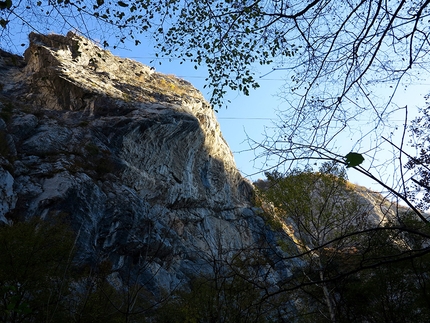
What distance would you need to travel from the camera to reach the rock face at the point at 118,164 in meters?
15.6

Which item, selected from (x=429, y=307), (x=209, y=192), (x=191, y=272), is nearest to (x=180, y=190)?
(x=209, y=192)

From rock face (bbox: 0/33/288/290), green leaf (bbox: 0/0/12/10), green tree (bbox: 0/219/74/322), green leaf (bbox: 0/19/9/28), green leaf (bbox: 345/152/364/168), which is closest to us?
green leaf (bbox: 345/152/364/168)

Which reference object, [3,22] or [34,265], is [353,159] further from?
[34,265]

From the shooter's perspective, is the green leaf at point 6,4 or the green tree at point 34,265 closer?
the green leaf at point 6,4

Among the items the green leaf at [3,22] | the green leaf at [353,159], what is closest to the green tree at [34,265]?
the green leaf at [3,22]

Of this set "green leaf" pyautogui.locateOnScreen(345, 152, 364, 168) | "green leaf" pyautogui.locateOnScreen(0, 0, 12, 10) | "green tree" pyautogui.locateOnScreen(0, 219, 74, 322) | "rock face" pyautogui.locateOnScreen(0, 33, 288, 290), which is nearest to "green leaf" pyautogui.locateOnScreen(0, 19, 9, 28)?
"green leaf" pyautogui.locateOnScreen(0, 0, 12, 10)

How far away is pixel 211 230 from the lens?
83.0ft

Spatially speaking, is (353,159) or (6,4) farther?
(6,4)

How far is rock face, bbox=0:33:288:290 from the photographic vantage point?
15.6m

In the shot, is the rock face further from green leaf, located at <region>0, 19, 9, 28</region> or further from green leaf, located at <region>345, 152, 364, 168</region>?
green leaf, located at <region>345, 152, 364, 168</region>

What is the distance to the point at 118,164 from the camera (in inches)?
787

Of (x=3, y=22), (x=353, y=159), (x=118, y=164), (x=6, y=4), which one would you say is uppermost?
(x=118, y=164)

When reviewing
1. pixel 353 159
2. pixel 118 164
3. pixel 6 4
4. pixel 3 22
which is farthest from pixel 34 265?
pixel 118 164

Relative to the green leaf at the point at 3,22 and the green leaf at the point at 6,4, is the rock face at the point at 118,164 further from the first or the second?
the green leaf at the point at 6,4
